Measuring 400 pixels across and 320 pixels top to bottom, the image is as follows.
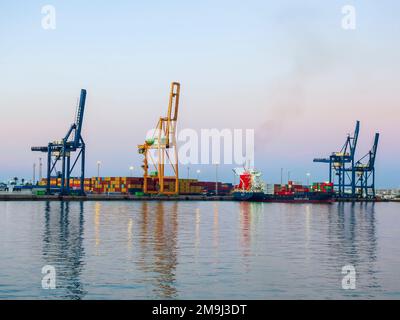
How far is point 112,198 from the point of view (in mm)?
167750

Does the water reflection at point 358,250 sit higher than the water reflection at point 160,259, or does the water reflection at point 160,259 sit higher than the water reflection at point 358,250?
the water reflection at point 160,259

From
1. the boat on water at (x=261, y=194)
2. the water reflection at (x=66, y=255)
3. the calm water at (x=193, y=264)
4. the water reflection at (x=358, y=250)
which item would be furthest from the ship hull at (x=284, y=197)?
the calm water at (x=193, y=264)

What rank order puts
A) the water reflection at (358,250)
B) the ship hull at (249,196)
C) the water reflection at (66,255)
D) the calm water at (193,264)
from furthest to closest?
the ship hull at (249,196), the water reflection at (358,250), the water reflection at (66,255), the calm water at (193,264)

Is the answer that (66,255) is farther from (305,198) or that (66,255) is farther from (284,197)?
(305,198)

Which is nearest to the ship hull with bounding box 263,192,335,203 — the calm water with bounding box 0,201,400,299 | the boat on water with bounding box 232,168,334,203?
the boat on water with bounding box 232,168,334,203

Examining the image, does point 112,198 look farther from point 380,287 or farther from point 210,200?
point 380,287

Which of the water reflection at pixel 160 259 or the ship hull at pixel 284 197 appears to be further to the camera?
the ship hull at pixel 284 197

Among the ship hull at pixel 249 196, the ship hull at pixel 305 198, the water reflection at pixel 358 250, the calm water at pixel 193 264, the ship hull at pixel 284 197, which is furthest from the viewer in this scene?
the ship hull at pixel 305 198

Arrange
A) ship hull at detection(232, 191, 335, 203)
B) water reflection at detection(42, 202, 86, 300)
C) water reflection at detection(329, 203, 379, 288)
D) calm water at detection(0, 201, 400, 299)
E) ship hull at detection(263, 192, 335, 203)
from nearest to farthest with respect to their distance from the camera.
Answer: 1. calm water at detection(0, 201, 400, 299)
2. water reflection at detection(42, 202, 86, 300)
3. water reflection at detection(329, 203, 379, 288)
4. ship hull at detection(232, 191, 335, 203)
5. ship hull at detection(263, 192, 335, 203)

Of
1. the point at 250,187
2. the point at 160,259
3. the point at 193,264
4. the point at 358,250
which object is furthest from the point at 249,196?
the point at 193,264

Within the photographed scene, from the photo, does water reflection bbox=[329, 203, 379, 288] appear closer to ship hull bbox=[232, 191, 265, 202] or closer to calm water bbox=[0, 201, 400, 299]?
calm water bbox=[0, 201, 400, 299]

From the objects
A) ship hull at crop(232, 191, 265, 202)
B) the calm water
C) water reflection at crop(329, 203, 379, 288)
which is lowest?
water reflection at crop(329, 203, 379, 288)

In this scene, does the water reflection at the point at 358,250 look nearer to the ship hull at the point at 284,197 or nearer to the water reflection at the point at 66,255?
the water reflection at the point at 66,255

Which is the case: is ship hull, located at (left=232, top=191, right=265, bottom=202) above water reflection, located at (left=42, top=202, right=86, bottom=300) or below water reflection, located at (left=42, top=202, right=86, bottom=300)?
above
